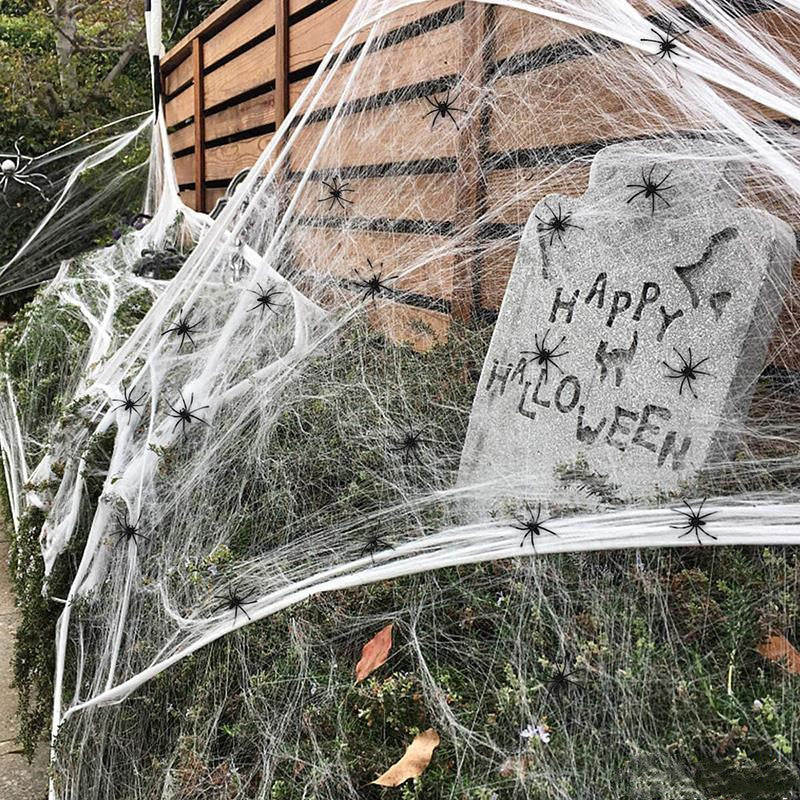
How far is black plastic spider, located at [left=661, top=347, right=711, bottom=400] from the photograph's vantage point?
221cm

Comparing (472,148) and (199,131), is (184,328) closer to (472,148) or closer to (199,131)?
(472,148)

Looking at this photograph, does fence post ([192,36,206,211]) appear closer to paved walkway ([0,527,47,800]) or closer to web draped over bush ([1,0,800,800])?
web draped over bush ([1,0,800,800])

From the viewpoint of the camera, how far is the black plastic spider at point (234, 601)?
7.85ft

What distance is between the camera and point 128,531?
111 inches

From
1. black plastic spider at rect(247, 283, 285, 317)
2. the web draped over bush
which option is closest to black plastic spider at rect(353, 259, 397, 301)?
the web draped over bush

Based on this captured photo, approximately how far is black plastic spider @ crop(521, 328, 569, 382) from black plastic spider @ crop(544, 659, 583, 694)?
0.90m

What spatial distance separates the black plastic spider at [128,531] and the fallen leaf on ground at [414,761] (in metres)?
1.19

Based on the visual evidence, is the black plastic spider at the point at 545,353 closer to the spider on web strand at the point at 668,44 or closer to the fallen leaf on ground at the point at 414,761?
the spider on web strand at the point at 668,44

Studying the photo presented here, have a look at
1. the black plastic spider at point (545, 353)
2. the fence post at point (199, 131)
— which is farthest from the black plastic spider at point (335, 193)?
the fence post at point (199, 131)

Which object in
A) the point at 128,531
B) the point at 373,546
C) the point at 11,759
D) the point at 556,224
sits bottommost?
the point at 11,759

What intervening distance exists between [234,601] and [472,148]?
1.57 m

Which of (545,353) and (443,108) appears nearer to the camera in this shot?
(545,353)

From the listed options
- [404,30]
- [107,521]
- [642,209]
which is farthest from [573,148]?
[107,521]

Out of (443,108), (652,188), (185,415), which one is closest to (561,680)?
(652,188)
